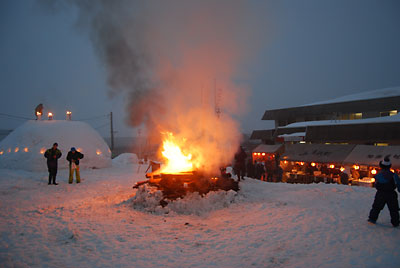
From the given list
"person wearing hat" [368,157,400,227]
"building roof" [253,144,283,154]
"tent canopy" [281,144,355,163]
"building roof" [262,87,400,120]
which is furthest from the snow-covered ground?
"building roof" [262,87,400,120]

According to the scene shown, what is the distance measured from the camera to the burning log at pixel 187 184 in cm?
841

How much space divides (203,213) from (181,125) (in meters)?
4.80

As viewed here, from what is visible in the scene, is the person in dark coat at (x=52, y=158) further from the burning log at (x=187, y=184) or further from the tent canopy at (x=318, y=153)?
the tent canopy at (x=318, y=153)

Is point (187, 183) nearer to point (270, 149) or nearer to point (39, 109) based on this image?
point (270, 149)

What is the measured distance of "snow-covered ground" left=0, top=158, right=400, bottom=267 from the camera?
443cm

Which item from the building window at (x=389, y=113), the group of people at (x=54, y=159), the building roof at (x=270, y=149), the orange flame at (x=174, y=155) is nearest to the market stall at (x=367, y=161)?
the building roof at (x=270, y=149)

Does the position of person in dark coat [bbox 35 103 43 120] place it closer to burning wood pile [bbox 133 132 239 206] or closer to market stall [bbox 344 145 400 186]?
burning wood pile [bbox 133 132 239 206]

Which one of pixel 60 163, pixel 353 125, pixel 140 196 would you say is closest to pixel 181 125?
pixel 140 196

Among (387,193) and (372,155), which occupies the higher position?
(372,155)

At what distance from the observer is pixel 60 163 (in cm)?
1716

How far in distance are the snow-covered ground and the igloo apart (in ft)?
27.1

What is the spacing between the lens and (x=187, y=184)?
8555mm

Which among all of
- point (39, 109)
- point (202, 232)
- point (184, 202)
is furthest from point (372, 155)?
point (39, 109)

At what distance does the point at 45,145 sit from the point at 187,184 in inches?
550
